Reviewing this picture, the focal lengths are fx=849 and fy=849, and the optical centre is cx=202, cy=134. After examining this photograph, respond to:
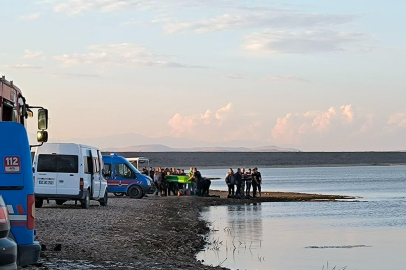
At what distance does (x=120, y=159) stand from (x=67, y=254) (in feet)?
80.7

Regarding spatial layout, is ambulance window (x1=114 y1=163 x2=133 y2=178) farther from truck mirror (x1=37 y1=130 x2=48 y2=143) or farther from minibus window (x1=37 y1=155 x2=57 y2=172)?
truck mirror (x1=37 y1=130 x2=48 y2=143)

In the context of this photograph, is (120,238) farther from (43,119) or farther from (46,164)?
(46,164)

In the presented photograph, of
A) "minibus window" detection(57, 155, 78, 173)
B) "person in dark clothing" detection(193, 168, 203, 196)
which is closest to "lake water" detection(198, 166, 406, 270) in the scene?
"minibus window" detection(57, 155, 78, 173)

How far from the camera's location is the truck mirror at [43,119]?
14.3 metres

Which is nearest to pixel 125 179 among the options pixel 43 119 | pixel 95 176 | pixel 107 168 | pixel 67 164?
pixel 107 168

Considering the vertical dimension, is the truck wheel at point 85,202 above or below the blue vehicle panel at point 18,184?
below

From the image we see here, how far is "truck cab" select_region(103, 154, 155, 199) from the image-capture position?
39.6 m

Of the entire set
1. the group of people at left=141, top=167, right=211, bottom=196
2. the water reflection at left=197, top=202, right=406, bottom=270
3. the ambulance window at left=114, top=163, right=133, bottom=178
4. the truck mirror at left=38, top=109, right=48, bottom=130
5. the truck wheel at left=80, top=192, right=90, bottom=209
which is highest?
the truck mirror at left=38, top=109, right=48, bottom=130

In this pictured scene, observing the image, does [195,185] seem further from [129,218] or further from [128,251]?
[128,251]

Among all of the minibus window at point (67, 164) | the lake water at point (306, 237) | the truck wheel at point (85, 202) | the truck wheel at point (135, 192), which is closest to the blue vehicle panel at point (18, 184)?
the lake water at point (306, 237)

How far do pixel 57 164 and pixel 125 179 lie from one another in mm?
12676

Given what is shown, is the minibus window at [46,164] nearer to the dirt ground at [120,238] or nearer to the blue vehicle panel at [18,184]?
the dirt ground at [120,238]

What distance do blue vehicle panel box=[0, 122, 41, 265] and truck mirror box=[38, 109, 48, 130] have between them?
401 centimetres

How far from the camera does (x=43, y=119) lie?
47.1 ft
